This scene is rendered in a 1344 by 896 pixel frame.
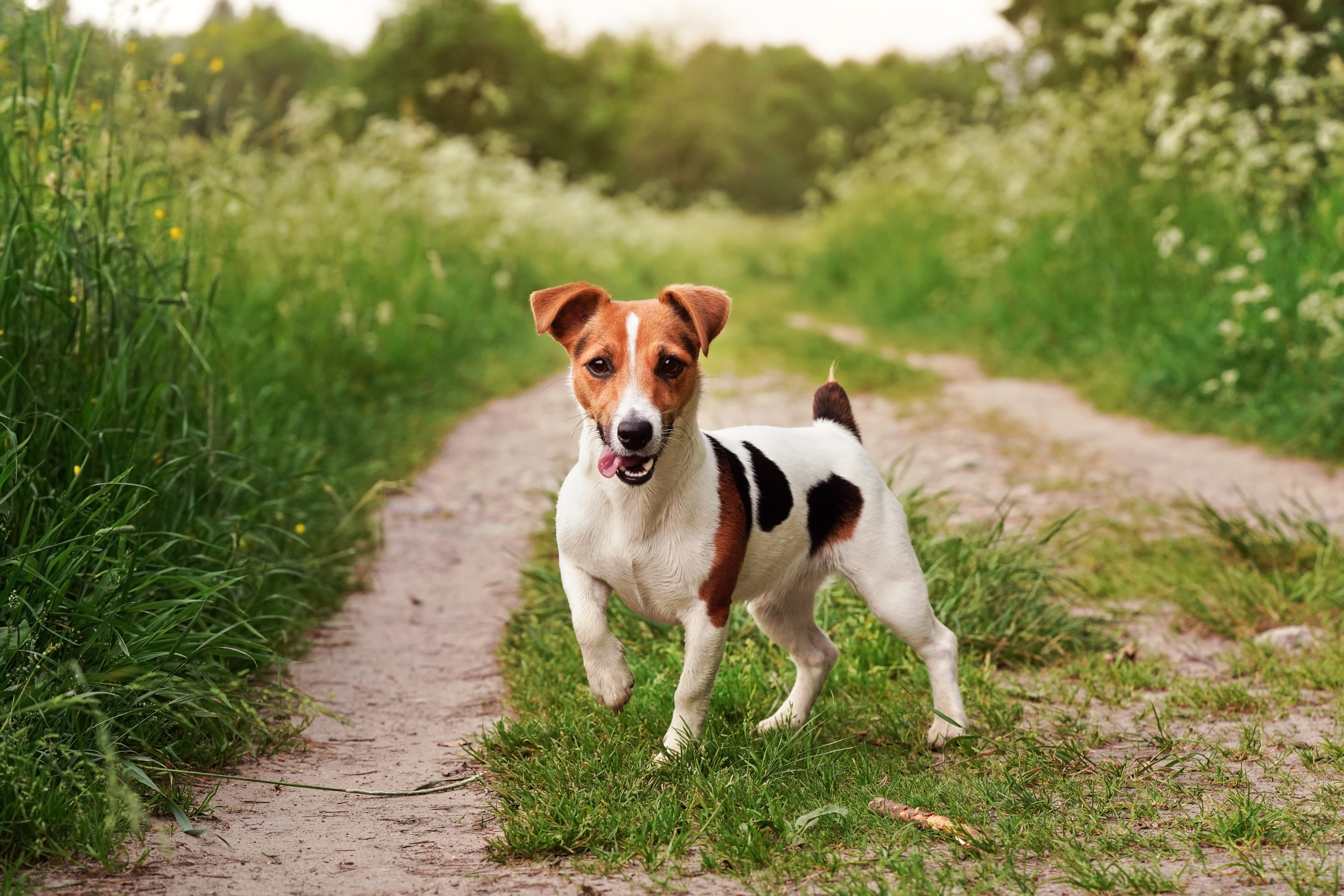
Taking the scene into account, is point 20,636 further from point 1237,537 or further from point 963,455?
point 963,455

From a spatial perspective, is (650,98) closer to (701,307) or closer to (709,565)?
(701,307)

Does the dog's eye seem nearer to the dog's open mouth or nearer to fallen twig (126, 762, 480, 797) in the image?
the dog's open mouth

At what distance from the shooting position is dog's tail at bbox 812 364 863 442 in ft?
12.5

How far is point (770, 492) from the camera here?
3.35 metres

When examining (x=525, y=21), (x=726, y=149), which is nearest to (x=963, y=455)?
(x=525, y=21)

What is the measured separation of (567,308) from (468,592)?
90.4 inches

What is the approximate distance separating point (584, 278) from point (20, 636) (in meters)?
11.9

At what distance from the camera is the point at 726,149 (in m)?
48.0

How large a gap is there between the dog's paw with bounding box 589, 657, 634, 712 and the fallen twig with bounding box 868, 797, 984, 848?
2.30 ft

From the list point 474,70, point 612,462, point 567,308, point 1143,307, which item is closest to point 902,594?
point 612,462

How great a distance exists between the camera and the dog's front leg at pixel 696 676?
3084 mm

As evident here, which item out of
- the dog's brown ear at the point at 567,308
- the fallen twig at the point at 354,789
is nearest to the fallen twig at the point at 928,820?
the fallen twig at the point at 354,789

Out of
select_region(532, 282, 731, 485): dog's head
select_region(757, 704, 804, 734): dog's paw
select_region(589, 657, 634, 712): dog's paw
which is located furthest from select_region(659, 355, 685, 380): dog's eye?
select_region(757, 704, 804, 734): dog's paw

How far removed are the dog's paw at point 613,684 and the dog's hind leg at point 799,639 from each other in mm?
565
